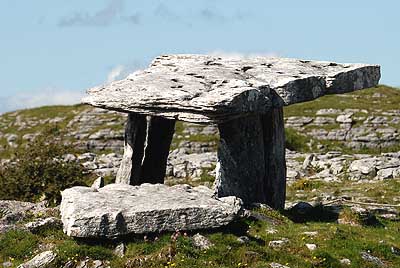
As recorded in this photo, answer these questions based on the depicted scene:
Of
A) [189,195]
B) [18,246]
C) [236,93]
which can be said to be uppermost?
[236,93]

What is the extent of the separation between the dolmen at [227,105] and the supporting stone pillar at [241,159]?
0.11 feet

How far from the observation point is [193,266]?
64.3 feet

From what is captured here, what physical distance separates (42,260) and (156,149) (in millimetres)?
10218

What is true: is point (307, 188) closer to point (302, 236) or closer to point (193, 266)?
point (302, 236)

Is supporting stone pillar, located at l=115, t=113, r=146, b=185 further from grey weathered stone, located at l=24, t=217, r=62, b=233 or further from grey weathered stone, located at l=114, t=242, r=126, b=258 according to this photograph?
grey weathered stone, located at l=114, t=242, r=126, b=258

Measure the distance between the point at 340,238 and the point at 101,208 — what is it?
278 inches

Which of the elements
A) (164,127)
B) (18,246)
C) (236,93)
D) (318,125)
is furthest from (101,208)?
(318,125)

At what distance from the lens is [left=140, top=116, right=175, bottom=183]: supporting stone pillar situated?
29484 mm

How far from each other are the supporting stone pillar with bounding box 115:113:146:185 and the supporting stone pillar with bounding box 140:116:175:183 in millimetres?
739

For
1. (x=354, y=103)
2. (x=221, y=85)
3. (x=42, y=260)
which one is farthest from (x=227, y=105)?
(x=354, y=103)

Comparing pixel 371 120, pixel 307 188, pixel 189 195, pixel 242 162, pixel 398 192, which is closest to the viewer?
pixel 189 195

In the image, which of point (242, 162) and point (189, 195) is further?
point (242, 162)

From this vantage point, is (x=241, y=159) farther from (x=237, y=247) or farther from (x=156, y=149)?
(x=237, y=247)

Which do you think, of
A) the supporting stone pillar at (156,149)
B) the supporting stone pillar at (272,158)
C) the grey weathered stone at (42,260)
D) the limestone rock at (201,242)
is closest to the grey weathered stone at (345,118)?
the supporting stone pillar at (272,158)
